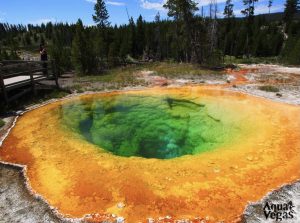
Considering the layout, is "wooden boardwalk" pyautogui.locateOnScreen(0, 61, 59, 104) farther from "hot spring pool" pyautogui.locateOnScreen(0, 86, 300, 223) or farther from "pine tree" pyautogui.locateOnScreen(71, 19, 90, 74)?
"pine tree" pyautogui.locateOnScreen(71, 19, 90, 74)

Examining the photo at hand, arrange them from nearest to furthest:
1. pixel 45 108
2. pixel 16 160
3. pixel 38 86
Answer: pixel 16 160 → pixel 45 108 → pixel 38 86

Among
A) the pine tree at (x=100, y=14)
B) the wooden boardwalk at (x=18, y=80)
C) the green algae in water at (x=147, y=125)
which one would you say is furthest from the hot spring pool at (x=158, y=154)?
the pine tree at (x=100, y=14)

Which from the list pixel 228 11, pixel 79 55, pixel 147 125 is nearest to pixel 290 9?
pixel 228 11

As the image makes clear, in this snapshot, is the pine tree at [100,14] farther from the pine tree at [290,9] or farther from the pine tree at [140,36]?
the pine tree at [290,9]

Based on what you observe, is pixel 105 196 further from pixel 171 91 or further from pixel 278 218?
pixel 171 91

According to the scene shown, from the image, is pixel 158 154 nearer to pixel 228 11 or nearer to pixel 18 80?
pixel 18 80

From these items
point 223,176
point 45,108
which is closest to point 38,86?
point 45,108
